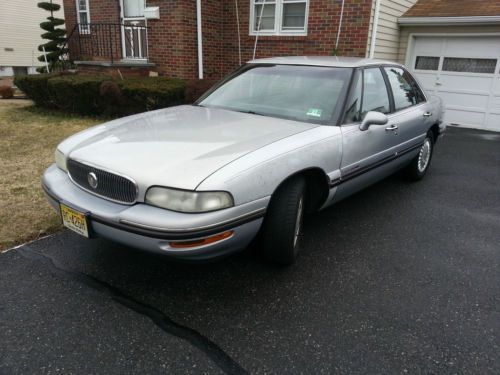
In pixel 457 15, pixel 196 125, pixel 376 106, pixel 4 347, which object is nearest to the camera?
pixel 4 347

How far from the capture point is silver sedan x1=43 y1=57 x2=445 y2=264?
235 cm

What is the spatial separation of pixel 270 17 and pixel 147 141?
813cm

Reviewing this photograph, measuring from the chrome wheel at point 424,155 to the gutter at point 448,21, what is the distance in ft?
16.8

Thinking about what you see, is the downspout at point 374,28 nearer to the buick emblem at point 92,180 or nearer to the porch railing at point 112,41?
the porch railing at point 112,41

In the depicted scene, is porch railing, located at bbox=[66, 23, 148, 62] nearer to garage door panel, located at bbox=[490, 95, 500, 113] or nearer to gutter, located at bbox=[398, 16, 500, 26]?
gutter, located at bbox=[398, 16, 500, 26]

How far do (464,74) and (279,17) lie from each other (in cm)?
453

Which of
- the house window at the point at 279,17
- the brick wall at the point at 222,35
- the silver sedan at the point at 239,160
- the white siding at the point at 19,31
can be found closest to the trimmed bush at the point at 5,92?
the brick wall at the point at 222,35

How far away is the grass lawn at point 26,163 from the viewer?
3.67 m

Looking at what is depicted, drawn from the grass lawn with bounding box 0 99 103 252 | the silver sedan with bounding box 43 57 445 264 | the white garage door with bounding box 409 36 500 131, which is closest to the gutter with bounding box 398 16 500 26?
the white garage door with bounding box 409 36 500 131

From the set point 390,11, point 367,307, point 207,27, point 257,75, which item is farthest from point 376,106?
point 207,27

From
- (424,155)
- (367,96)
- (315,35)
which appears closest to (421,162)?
(424,155)

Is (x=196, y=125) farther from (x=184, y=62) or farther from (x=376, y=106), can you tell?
(x=184, y=62)

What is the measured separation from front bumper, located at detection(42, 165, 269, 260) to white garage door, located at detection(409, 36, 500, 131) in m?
8.94

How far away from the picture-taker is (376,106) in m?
3.86
